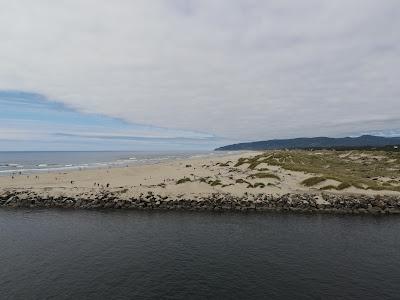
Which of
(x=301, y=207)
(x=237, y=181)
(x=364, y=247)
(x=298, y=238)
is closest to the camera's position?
(x=364, y=247)

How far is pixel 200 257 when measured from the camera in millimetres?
30500

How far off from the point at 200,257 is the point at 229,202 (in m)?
22.1

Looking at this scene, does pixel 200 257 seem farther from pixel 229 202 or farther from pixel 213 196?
pixel 213 196

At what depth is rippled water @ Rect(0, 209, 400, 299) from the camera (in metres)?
24.3

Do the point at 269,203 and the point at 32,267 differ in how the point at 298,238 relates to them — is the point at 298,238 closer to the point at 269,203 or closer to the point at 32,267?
the point at 269,203

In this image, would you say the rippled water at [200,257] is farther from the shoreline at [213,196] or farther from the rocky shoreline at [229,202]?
the shoreline at [213,196]

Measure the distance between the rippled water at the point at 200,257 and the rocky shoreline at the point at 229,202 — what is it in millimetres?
3760

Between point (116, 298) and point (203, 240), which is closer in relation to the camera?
point (116, 298)

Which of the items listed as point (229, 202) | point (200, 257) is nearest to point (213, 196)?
point (229, 202)

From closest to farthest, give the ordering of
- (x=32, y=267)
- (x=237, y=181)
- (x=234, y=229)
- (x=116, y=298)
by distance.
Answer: (x=116, y=298) < (x=32, y=267) < (x=234, y=229) < (x=237, y=181)

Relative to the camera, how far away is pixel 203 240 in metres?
35.7

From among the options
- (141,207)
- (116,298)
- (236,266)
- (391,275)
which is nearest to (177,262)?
(236,266)

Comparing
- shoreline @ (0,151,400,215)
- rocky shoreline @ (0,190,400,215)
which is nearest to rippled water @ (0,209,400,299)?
rocky shoreline @ (0,190,400,215)

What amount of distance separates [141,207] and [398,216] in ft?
120
